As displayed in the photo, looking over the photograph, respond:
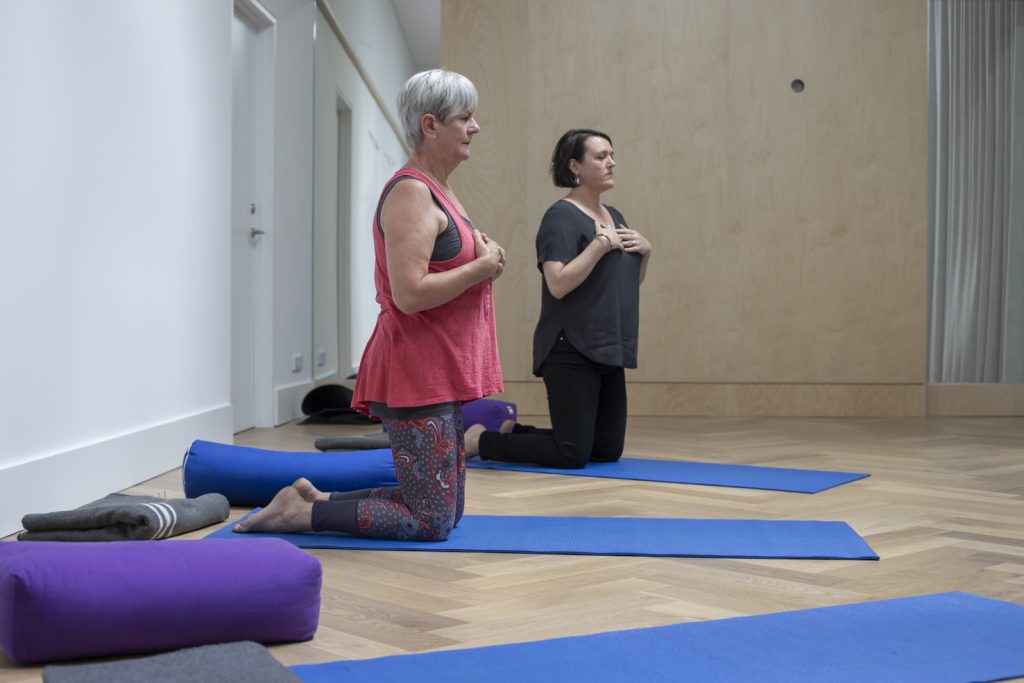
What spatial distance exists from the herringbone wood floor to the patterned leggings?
0.12m

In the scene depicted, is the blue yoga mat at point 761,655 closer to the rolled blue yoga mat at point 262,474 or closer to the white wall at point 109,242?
the rolled blue yoga mat at point 262,474

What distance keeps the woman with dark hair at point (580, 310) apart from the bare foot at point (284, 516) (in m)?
1.54

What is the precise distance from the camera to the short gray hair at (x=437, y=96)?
263cm

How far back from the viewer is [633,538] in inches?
106

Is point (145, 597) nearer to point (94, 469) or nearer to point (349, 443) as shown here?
point (94, 469)

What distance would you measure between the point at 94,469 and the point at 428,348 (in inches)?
53.3

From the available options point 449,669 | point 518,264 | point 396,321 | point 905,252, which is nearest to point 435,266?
point 396,321

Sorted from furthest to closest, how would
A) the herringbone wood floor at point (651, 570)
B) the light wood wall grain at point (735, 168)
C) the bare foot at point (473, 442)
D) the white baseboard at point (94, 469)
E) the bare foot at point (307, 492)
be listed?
the light wood wall grain at point (735, 168), the bare foot at point (473, 442), the white baseboard at point (94, 469), the bare foot at point (307, 492), the herringbone wood floor at point (651, 570)

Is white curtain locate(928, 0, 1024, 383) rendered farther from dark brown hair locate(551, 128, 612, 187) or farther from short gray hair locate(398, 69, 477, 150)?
short gray hair locate(398, 69, 477, 150)

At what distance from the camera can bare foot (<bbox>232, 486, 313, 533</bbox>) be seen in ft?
8.69

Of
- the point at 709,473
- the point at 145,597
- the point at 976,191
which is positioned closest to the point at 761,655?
the point at 145,597

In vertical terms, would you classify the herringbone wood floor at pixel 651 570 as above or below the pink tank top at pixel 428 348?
below

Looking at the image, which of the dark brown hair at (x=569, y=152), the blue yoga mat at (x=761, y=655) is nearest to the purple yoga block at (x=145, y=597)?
the blue yoga mat at (x=761, y=655)

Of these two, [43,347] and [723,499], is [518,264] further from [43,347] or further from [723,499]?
[43,347]
